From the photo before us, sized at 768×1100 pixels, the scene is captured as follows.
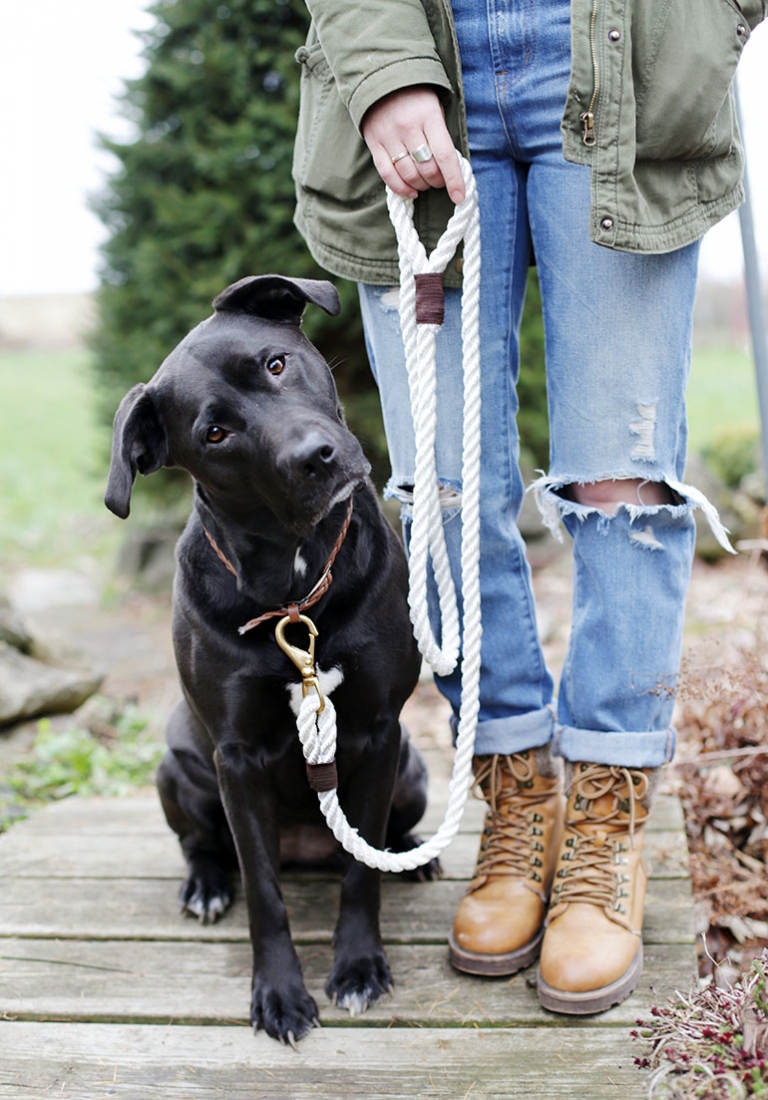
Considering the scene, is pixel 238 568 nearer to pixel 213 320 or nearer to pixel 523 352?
pixel 213 320

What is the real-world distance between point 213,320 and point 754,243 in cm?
141

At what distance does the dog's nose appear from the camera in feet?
5.71

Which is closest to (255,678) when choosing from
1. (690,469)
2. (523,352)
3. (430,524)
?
(430,524)

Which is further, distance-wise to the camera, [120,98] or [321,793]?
[120,98]

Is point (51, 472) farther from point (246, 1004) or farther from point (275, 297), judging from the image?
point (246, 1004)

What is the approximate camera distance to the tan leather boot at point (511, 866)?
2016 millimetres

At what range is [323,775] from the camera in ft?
6.34

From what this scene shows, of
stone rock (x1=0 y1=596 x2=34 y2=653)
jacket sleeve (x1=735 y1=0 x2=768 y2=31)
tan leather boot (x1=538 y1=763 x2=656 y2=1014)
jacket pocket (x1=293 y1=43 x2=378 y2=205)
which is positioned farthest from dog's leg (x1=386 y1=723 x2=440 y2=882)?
stone rock (x1=0 y1=596 x2=34 y2=653)

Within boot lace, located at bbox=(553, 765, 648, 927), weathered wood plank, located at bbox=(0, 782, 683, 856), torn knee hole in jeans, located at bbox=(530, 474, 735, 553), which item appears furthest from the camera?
weathered wood plank, located at bbox=(0, 782, 683, 856)

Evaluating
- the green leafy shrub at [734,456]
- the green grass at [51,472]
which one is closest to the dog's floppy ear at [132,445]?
the green grass at [51,472]

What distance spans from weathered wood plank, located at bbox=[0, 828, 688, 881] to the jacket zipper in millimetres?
1603

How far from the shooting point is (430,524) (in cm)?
201

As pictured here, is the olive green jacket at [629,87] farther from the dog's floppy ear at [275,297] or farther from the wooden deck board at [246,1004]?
the wooden deck board at [246,1004]

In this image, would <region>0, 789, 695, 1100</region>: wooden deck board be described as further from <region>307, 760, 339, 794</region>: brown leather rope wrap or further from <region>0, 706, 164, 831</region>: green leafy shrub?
<region>0, 706, 164, 831</region>: green leafy shrub
